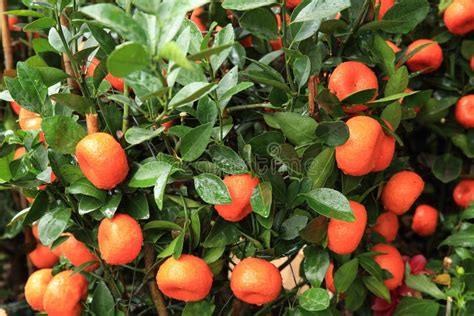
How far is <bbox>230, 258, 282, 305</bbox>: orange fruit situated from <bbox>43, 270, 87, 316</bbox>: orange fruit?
228 mm

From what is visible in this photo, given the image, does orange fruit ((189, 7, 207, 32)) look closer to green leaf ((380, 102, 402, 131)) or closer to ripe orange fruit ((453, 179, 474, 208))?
green leaf ((380, 102, 402, 131))

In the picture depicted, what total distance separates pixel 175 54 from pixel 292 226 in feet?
1.02

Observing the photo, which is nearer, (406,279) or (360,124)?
(360,124)

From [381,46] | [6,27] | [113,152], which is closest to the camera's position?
[113,152]

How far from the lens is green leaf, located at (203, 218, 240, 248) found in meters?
0.68

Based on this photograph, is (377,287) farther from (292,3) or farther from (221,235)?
(292,3)

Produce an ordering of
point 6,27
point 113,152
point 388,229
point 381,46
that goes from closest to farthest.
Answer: point 113,152, point 381,46, point 388,229, point 6,27

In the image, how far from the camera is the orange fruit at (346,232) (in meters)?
0.67

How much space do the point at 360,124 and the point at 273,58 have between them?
0.56 feet

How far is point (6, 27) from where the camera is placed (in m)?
0.95

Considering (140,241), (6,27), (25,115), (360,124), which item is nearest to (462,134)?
(360,124)

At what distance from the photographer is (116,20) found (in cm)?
47

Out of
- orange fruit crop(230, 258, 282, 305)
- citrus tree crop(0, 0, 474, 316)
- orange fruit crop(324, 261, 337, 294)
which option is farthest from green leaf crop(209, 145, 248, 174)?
orange fruit crop(324, 261, 337, 294)

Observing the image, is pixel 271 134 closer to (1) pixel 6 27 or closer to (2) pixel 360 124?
(2) pixel 360 124
